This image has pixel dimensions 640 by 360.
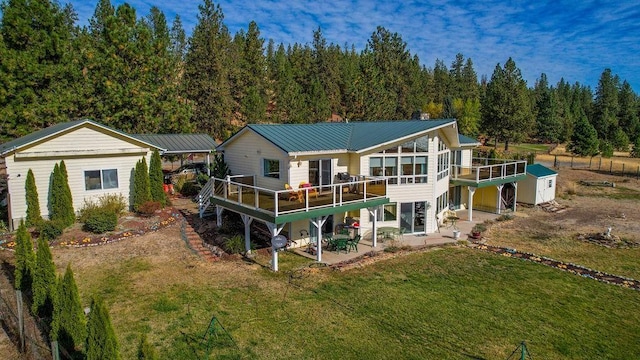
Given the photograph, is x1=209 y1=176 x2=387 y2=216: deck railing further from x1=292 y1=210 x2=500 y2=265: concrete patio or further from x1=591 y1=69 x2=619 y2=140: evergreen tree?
x1=591 y1=69 x2=619 y2=140: evergreen tree

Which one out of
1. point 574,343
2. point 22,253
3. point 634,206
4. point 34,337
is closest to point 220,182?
point 22,253

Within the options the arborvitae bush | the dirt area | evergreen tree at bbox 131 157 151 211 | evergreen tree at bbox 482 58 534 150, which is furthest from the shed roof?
evergreen tree at bbox 482 58 534 150

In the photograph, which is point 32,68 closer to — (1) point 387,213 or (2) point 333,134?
(2) point 333,134

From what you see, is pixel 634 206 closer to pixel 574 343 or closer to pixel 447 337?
pixel 574 343

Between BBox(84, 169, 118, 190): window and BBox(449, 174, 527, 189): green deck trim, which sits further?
BBox(449, 174, 527, 189): green deck trim

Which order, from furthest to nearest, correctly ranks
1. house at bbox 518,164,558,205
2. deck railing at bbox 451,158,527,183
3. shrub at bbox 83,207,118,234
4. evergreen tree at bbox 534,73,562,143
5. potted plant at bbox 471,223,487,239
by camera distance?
evergreen tree at bbox 534,73,562,143 → house at bbox 518,164,558,205 → deck railing at bbox 451,158,527,183 → potted plant at bbox 471,223,487,239 → shrub at bbox 83,207,118,234

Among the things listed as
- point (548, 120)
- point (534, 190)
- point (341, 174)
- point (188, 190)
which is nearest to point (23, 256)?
point (341, 174)

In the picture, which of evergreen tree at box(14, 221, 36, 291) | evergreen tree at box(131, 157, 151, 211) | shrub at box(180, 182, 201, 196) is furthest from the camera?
shrub at box(180, 182, 201, 196)
